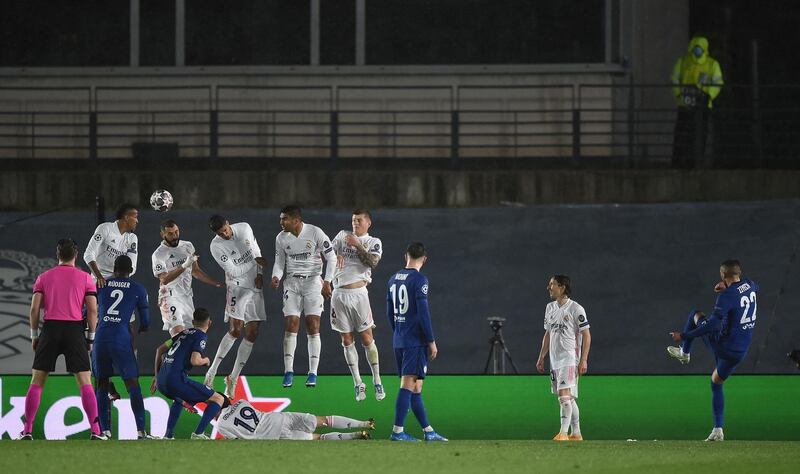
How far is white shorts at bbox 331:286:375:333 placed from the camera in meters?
17.4

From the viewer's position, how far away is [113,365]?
15.8 meters

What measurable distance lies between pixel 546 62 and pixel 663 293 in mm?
5590

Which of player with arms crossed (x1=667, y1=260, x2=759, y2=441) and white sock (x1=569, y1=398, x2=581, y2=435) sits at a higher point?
player with arms crossed (x1=667, y1=260, x2=759, y2=441)

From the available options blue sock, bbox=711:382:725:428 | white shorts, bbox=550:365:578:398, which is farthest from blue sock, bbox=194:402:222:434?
blue sock, bbox=711:382:725:428

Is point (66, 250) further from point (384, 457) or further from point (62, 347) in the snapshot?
point (384, 457)

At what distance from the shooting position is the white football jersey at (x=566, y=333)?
16125mm

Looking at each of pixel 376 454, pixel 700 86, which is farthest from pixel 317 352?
pixel 700 86

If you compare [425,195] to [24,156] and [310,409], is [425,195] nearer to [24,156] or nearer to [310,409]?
[310,409]

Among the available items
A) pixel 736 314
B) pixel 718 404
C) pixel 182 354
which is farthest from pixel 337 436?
pixel 736 314

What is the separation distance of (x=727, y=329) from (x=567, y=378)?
200cm

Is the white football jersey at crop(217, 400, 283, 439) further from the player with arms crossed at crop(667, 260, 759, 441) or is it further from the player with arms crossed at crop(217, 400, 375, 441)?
the player with arms crossed at crop(667, 260, 759, 441)

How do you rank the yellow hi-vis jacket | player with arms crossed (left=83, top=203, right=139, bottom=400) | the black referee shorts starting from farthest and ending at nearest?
the yellow hi-vis jacket → player with arms crossed (left=83, top=203, right=139, bottom=400) → the black referee shorts

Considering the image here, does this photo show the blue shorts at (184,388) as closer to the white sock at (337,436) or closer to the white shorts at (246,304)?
the white sock at (337,436)

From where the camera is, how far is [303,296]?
1742 cm
